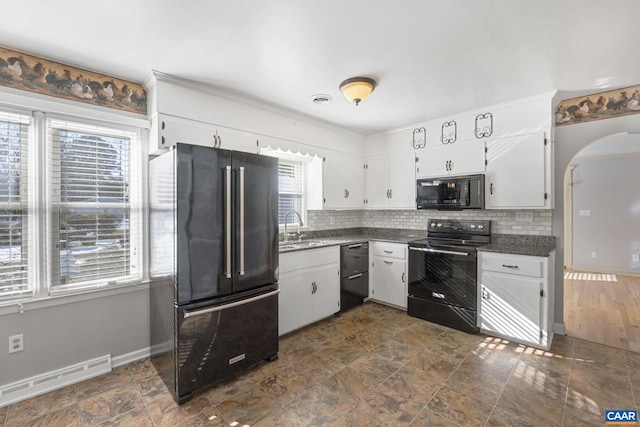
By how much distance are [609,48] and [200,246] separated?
3.17 metres

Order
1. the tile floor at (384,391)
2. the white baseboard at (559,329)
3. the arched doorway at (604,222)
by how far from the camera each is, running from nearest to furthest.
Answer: the tile floor at (384,391) < the white baseboard at (559,329) < the arched doorway at (604,222)

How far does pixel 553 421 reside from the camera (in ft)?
5.91

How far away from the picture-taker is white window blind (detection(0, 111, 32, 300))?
2.06 metres

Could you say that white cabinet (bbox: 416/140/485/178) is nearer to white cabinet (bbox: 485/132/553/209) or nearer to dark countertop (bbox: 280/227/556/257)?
white cabinet (bbox: 485/132/553/209)

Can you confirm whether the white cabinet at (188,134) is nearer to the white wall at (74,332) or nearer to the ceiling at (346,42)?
the ceiling at (346,42)

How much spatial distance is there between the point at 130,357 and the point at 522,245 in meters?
3.97

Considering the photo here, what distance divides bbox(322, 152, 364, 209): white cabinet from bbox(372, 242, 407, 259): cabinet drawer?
0.71 meters

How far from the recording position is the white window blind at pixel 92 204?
225 cm

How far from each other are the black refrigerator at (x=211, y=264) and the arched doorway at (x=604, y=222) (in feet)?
14.3

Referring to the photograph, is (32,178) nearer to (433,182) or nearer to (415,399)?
(415,399)

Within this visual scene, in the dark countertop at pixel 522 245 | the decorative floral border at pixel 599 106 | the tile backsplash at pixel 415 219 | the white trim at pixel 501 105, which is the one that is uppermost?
the white trim at pixel 501 105

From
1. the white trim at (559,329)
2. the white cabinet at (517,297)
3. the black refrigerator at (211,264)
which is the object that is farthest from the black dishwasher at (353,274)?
the white trim at (559,329)

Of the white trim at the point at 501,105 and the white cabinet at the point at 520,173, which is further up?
the white trim at the point at 501,105

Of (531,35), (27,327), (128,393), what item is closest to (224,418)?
(128,393)
